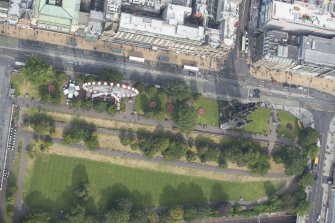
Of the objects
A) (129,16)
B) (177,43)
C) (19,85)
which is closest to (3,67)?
(19,85)

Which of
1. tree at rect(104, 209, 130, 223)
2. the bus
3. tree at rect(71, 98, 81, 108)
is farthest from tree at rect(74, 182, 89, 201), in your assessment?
the bus

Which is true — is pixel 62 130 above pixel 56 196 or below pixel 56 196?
above

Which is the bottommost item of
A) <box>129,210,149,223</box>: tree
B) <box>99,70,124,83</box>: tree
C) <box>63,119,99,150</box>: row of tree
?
<box>129,210,149,223</box>: tree

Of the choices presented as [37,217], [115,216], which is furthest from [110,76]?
[37,217]

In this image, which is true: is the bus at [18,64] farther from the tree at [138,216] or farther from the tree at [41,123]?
the tree at [138,216]

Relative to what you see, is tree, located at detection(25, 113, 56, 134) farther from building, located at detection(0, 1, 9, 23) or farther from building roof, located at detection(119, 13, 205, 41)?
building roof, located at detection(119, 13, 205, 41)

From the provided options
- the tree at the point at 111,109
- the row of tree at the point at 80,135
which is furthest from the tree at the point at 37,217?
the tree at the point at 111,109

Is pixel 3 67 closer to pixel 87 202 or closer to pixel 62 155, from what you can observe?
pixel 62 155
